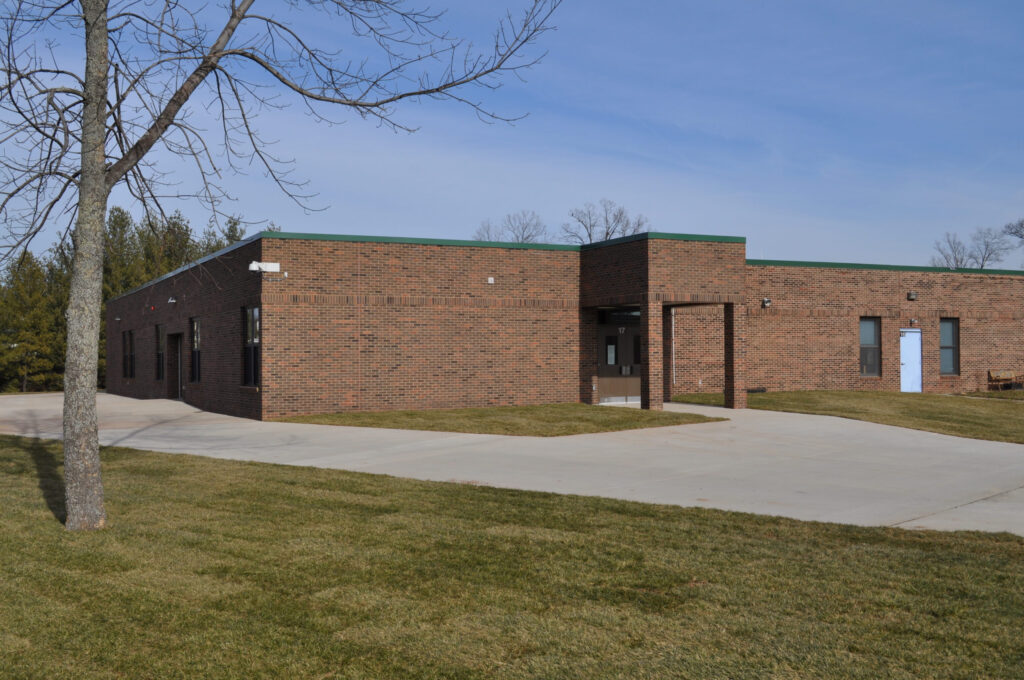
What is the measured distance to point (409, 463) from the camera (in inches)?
520

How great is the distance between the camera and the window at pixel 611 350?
2628cm

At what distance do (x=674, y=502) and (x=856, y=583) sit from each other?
11.9ft

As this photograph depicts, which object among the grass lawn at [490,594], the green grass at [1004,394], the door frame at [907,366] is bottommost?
the green grass at [1004,394]

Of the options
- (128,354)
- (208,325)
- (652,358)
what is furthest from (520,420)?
(128,354)

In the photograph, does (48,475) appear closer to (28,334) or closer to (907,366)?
(907,366)

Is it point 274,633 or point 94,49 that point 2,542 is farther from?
point 94,49

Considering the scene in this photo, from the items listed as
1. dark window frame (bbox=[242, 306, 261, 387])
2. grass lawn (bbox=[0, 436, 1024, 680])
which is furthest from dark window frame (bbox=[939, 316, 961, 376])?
grass lawn (bbox=[0, 436, 1024, 680])

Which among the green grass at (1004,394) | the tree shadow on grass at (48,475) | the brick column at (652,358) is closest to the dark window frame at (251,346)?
the tree shadow on grass at (48,475)

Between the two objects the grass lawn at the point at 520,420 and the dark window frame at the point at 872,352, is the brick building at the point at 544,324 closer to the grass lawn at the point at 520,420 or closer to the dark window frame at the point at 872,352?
the dark window frame at the point at 872,352

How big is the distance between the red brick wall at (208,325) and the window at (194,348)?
0.22m

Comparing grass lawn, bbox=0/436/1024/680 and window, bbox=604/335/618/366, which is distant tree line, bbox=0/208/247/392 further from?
grass lawn, bbox=0/436/1024/680

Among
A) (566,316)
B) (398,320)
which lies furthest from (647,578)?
(566,316)

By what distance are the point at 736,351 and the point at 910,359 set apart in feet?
34.2

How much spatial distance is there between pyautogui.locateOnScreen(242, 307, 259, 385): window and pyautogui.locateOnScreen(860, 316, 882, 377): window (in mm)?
20299
